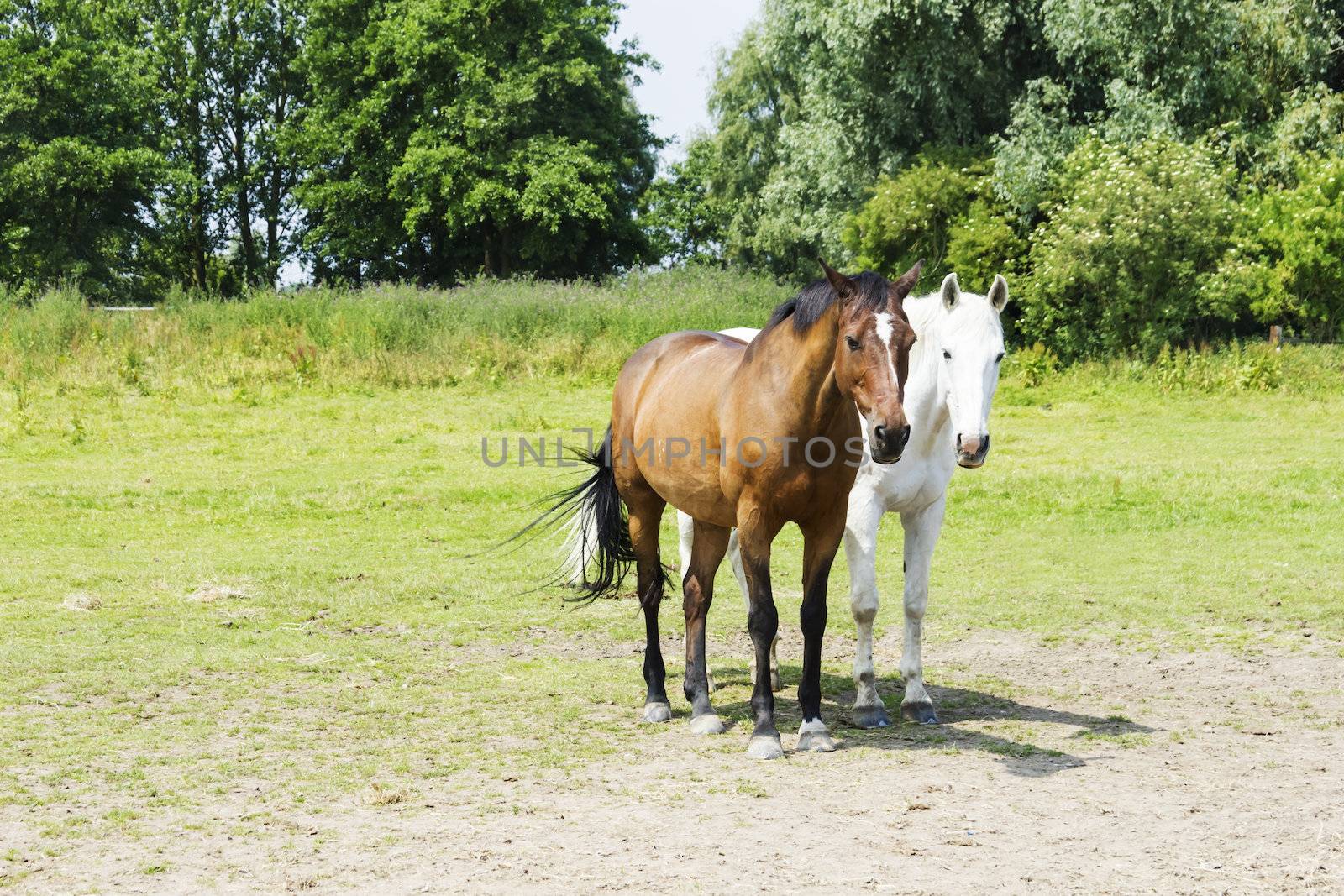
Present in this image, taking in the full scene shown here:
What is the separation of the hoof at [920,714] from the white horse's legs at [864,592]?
108 millimetres

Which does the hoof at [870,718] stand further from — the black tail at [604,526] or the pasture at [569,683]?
the black tail at [604,526]

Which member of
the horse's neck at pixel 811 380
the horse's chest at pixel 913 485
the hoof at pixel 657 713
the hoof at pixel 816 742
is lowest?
the hoof at pixel 657 713

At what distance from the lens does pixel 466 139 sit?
37656 mm

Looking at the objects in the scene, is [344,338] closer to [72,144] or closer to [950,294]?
[950,294]

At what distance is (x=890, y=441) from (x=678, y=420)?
1.47 meters

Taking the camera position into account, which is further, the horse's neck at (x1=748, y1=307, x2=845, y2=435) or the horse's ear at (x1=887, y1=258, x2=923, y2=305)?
the horse's neck at (x1=748, y1=307, x2=845, y2=435)

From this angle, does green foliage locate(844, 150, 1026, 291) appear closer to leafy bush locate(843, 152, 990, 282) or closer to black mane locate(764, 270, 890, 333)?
leafy bush locate(843, 152, 990, 282)

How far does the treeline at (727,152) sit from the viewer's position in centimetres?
2494

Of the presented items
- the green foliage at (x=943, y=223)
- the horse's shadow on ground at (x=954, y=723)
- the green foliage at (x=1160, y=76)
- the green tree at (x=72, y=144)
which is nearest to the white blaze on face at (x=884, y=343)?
the horse's shadow on ground at (x=954, y=723)

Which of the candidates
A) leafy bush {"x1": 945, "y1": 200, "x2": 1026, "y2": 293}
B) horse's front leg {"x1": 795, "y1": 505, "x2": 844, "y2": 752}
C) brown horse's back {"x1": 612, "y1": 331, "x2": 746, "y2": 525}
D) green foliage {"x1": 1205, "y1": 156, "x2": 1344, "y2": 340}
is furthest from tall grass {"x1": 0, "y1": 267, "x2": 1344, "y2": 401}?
horse's front leg {"x1": 795, "y1": 505, "x2": 844, "y2": 752}

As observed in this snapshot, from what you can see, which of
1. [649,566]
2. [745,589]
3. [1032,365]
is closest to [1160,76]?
[1032,365]

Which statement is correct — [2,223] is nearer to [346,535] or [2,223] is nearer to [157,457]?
[157,457]

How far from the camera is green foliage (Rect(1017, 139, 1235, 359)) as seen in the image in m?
23.3

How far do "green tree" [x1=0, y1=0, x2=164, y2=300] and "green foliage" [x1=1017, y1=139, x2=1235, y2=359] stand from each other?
89.5ft
